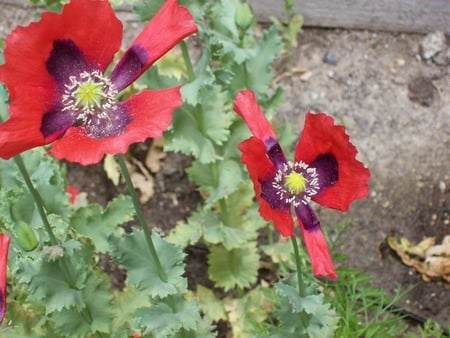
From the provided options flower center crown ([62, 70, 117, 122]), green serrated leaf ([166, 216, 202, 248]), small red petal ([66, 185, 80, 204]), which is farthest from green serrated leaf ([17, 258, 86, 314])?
small red petal ([66, 185, 80, 204])

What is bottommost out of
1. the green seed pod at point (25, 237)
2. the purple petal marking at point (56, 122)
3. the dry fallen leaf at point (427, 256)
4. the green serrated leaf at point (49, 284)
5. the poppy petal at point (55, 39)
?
the dry fallen leaf at point (427, 256)

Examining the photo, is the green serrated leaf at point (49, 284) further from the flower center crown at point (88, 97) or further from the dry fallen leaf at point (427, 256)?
the dry fallen leaf at point (427, 256)

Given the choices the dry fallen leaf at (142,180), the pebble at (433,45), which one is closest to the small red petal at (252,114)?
the dry fallen leaf at (142,180)

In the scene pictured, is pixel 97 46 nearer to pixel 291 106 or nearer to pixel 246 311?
pixel 246 311

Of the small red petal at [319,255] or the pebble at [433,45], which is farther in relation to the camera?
the pebble at [433,45]

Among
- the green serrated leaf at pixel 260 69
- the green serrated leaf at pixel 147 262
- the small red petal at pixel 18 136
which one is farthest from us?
the green serrated leaf at pixel 260 69

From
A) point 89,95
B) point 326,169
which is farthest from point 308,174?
point 89,95
